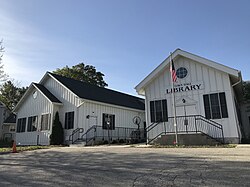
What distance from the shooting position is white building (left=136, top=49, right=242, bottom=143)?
12.7 metres

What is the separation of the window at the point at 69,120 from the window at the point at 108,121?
2.83 metres

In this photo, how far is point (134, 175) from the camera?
495cm

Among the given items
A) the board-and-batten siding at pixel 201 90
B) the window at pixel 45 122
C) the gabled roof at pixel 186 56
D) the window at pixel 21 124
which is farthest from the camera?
the window at pixel 21 124

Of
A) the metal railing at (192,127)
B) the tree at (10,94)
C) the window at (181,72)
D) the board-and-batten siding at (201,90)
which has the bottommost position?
the metal railing at (192,127)

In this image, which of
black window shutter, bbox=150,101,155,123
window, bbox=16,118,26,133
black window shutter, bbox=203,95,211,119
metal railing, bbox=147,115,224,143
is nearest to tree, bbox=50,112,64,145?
window, bbox=16,118,26,133

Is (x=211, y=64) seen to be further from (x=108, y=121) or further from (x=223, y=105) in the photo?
(x=108, y=121)

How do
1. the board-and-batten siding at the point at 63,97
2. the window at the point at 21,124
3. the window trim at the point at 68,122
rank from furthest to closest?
the window at the point at 21,124 < the board-and-batten siding at the point at 63,97 < the window trim at the point at 68,122

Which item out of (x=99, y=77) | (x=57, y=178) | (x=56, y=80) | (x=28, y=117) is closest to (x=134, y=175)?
(x=57, y=178)

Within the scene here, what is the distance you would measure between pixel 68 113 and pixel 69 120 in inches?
24.9

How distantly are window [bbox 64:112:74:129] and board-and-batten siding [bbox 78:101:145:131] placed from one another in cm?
85

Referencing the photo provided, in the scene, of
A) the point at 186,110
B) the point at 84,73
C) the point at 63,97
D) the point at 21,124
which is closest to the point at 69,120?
the point at 63,97

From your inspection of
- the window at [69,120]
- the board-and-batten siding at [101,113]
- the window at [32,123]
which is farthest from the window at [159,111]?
the window at [32,123]

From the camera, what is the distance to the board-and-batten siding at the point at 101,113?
59.2ft

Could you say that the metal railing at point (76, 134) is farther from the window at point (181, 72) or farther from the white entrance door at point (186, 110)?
the window at point (181, 72)
